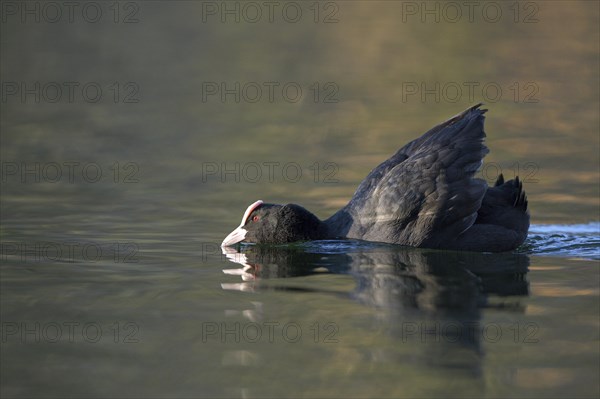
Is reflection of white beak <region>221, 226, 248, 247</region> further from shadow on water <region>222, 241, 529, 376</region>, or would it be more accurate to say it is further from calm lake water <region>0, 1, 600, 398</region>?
calm lake water <region>0, 1, 600, 398</region>

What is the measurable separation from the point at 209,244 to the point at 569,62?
17.7 metres

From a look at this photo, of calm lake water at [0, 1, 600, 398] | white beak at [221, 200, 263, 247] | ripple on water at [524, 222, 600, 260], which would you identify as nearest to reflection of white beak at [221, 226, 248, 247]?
white beak at [221, 200, 263, 247]

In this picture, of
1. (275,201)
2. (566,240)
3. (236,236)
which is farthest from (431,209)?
(275,201)

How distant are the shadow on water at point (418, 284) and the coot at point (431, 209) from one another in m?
0.15

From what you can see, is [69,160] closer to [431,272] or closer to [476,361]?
[431,272]

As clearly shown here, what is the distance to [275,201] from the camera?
12.5m

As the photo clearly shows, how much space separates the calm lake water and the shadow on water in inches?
1.2

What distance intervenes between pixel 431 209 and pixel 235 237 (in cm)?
201

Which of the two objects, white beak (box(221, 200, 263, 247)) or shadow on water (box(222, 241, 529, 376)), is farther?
white beak (box(221, 200, 263, 247))

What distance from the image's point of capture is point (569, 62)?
2586 centimetres

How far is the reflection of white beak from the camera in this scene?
33.8 feet

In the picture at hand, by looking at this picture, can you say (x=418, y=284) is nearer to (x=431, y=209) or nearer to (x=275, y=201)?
(x=431, y=209)

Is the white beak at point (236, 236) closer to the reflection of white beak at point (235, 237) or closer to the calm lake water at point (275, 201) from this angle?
the reflection of white beak at point (235, 237)

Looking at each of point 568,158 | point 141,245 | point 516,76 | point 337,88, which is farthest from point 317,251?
point 516,76
